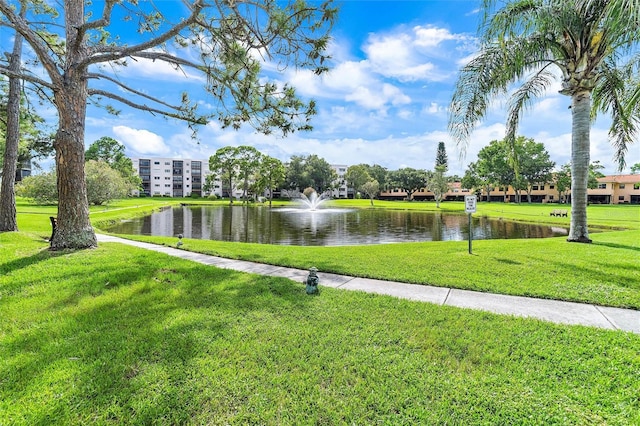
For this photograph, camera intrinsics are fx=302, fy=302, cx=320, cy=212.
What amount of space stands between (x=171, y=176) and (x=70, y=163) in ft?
311

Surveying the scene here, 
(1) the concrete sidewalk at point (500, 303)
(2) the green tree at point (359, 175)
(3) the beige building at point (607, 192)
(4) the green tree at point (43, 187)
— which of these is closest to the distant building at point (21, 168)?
(4) the green tree at point (43, 187)

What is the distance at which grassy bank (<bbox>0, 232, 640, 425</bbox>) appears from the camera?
2.42 m

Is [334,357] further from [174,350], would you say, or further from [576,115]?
[576,115]

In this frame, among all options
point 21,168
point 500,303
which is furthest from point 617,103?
point 21,168

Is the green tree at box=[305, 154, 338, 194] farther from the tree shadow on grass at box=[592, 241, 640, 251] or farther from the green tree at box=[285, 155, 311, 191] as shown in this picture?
the tree shadow on grass at box=[592, 241, 640, 251]

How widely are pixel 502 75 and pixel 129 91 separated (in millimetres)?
10616

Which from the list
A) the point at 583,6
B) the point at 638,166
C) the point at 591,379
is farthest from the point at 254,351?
the point at 638,166

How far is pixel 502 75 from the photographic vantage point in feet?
29.3

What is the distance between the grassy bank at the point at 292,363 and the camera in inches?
95.4

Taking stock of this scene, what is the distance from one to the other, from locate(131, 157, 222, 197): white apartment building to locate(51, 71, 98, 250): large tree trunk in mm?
86352

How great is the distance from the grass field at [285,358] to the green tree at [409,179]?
74.5 meters

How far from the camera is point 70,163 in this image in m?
6.89

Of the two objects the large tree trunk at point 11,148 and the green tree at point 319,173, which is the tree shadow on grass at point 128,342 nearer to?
the large tree trunk at point 11,148

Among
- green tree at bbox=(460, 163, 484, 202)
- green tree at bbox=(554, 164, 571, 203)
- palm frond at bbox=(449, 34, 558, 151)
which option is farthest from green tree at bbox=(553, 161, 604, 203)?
palm frond at bbox=(449, 34, 558, 151)
